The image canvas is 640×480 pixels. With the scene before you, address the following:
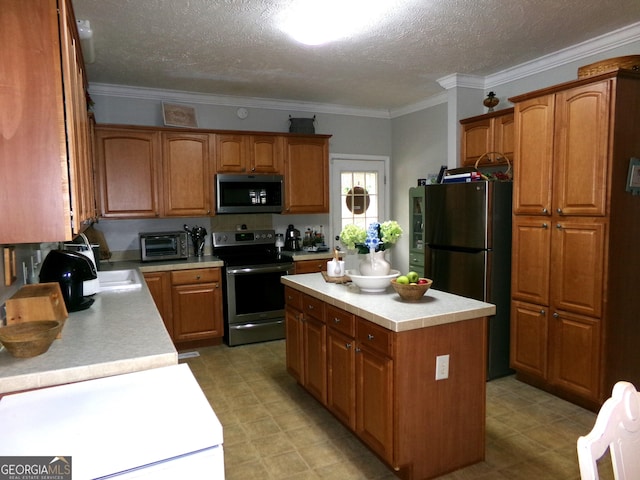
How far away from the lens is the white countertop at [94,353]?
4.81 ft

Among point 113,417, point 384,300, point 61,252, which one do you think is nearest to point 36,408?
point 113,417

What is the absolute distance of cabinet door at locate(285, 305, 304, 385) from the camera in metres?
3.11

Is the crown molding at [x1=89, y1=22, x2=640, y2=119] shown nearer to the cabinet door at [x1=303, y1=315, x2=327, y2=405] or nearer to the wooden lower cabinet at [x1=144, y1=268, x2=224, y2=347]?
the wooden lower cabinet at [x1=144, y1=268, x2=224, y2=347]

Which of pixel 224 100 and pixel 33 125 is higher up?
pixel 224 100

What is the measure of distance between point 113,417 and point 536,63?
4.00 metres

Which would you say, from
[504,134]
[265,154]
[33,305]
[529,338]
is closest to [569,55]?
[504,134]

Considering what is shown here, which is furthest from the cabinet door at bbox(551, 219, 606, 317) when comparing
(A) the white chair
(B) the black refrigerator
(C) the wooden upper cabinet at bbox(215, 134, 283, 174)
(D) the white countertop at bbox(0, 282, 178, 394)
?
(C) the wooden upper cabinet at bbox(215, 134, 283, 174)

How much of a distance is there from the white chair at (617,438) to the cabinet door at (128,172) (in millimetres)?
4028

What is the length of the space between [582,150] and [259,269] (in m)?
2.88

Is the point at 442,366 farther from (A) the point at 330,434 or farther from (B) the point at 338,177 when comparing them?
(B) the point at 338,177

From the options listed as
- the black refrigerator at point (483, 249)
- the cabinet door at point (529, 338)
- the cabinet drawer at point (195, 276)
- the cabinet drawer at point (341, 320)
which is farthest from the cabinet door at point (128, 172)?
the cabinet door at point (529, 338)

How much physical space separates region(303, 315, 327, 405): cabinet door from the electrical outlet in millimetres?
793

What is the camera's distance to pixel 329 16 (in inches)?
105

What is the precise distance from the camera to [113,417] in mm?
1199
